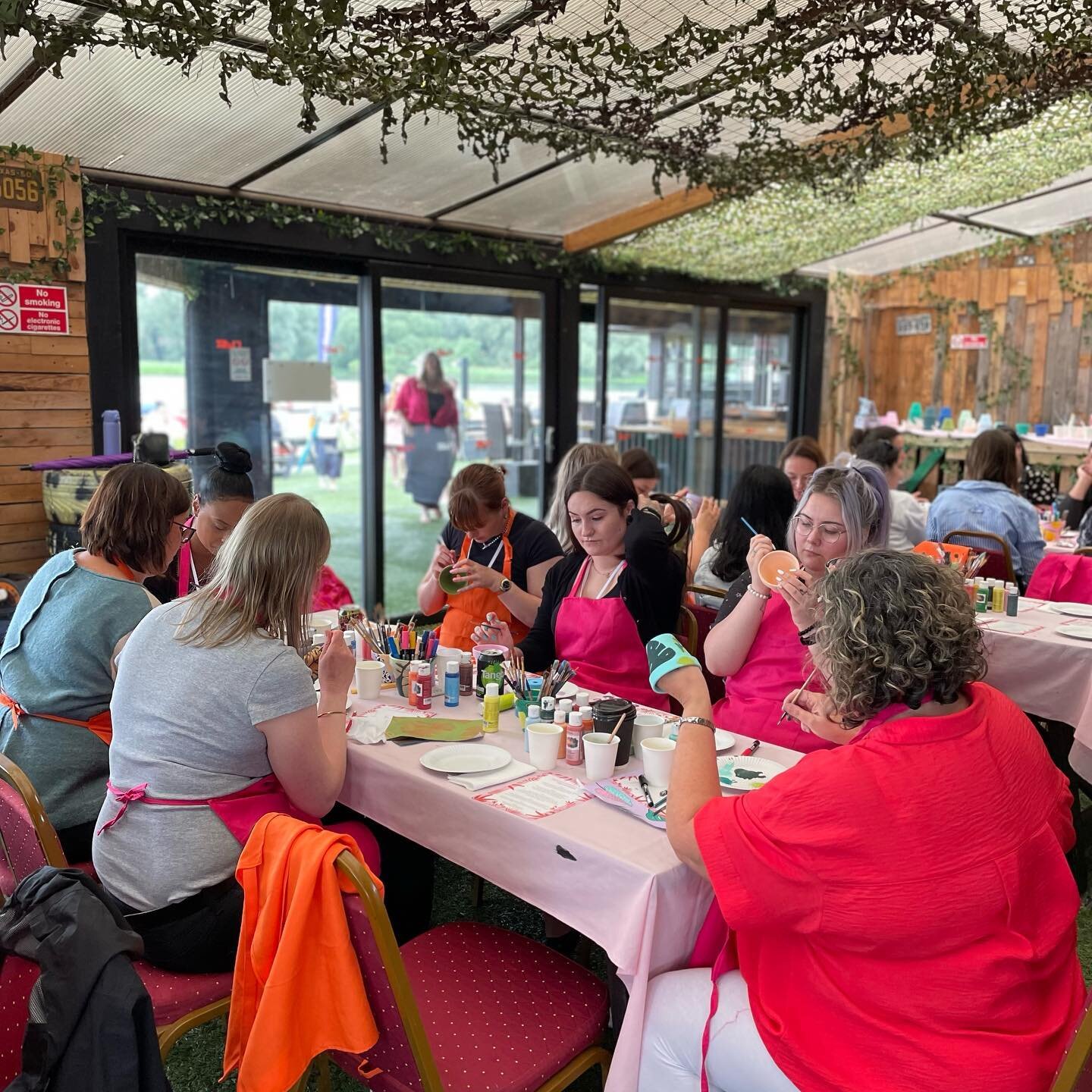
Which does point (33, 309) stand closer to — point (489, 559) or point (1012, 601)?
point (489, 559)

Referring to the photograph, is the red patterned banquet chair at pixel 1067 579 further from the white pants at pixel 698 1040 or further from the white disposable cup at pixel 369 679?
the white pants at pixel 698 1040

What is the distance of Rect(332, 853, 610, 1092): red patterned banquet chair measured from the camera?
154cm

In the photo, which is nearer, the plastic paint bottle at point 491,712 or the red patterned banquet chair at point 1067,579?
the plastic paint bottle at point 491,712

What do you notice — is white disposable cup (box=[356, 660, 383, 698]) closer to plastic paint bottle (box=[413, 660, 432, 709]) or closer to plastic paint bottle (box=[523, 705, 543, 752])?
plastic paint bottle (box=[413, 660, 432, 709])

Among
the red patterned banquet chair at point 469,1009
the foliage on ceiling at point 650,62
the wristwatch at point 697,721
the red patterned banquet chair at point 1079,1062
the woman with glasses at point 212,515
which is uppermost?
the foliage on ceiling at point 650,62

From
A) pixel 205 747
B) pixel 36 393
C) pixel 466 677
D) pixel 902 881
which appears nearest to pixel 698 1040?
pixel 902 881

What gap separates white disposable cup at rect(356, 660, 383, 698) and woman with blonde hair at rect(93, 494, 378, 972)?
0.69 meters

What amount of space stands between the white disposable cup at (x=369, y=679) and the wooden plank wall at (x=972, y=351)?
7574mm

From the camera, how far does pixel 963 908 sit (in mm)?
1394

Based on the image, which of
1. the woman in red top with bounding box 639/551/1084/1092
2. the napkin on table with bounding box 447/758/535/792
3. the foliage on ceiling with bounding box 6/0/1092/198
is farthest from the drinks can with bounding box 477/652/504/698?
the foliage on ceiling with bounding box 6/0/1092/198

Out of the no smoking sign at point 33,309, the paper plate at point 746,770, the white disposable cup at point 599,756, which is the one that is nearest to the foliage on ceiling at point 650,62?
the no smoking sign at point 33,309

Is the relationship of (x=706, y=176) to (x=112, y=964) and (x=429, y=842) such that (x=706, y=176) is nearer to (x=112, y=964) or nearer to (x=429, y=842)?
(x=429, y=842)

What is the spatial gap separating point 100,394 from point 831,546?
12.4 ft

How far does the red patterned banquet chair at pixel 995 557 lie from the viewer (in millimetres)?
4570
